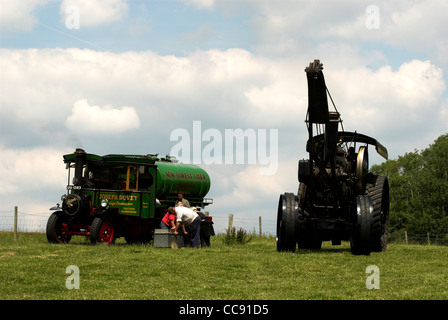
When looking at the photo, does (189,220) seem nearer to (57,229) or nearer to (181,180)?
(57,229)

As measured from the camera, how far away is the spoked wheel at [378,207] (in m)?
17.5

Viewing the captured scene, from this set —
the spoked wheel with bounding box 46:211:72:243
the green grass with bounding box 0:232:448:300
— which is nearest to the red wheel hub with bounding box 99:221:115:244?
the spoked wheel with bounding box 46:211:72:243

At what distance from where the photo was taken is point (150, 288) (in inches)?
414

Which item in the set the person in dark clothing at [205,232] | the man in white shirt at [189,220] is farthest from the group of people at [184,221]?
the person in dark clothing at [205,232]

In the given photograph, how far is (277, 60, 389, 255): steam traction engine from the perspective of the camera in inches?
655

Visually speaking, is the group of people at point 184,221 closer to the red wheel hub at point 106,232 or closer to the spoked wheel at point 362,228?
the red wheel hub at point 106,232

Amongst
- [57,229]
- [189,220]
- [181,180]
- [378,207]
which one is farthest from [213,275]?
[181,180]

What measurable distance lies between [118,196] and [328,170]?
7346 millimetres

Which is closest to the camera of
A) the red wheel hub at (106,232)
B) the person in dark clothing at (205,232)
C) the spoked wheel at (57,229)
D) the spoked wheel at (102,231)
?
the spoked wheel at (102,231)

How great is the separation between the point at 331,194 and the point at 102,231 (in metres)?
7.45
